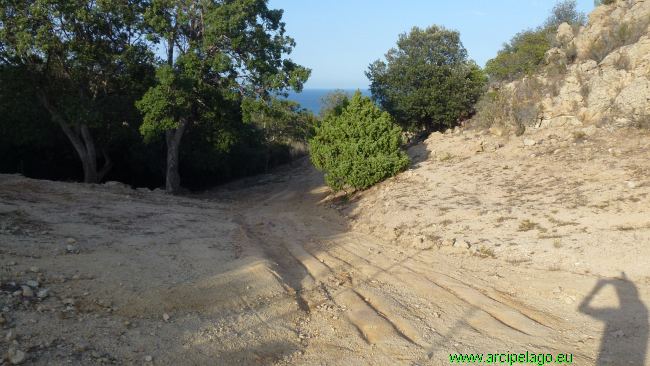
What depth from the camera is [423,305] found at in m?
6.00

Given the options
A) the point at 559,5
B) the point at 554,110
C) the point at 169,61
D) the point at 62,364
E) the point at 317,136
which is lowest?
the point at 62,364

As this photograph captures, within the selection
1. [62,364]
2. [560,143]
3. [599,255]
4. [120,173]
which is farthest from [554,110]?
[120,173]

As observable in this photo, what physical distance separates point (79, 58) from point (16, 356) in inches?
497

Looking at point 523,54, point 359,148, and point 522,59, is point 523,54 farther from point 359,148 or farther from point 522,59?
point 359,148

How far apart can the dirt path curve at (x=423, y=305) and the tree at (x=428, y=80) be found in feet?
40.6

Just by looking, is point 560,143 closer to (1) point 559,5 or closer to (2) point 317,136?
(2) point 317,136

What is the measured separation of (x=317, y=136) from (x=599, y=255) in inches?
347

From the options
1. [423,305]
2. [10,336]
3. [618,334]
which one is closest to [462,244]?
[423,305]

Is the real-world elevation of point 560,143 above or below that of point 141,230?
above

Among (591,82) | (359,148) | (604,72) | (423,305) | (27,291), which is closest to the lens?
(27,291)

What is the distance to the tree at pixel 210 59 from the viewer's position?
1377cm

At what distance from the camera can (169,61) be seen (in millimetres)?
15305

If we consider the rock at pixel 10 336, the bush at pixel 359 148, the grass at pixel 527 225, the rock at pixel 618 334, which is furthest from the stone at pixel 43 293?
the bush at pixel 359 148

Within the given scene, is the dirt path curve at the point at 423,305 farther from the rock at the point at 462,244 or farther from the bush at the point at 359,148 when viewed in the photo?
the bush at the point at 359,148
